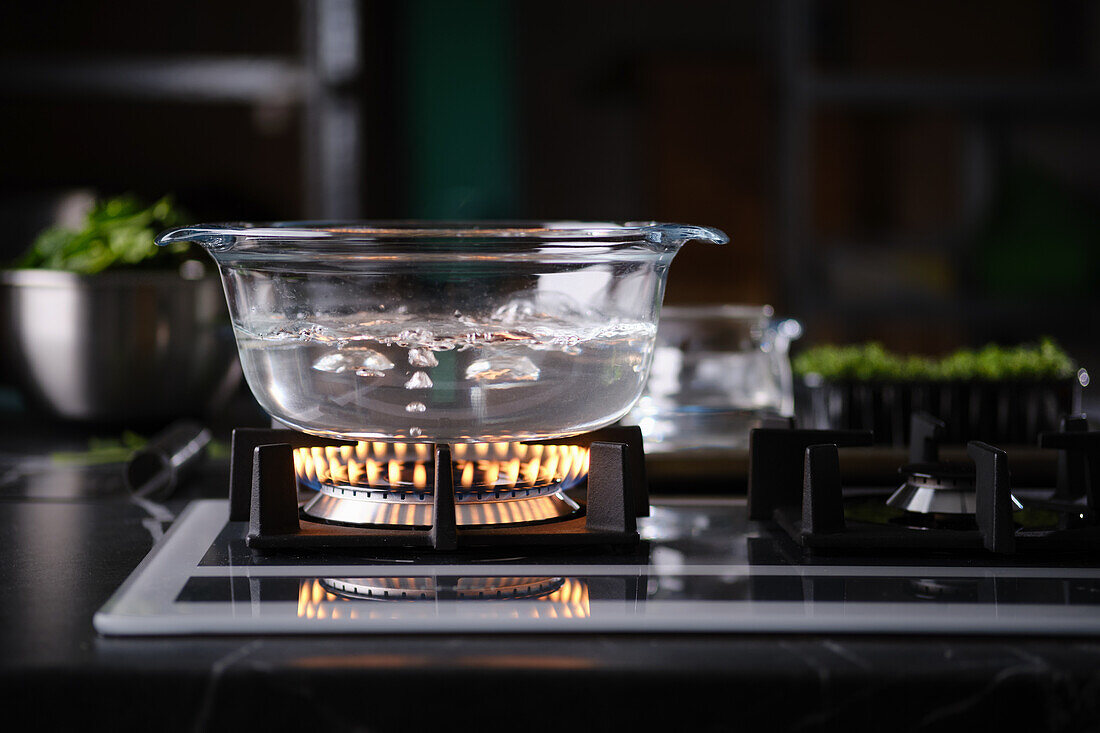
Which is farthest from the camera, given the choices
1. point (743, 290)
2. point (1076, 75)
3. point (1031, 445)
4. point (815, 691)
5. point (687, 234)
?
point (743, 290)

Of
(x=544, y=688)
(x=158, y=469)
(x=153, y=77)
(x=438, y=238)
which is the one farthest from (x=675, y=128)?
(x=544, y=688)

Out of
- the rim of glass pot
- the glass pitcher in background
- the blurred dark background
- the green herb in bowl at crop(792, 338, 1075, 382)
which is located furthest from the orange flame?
the blurred dark background

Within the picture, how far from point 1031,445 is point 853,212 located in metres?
2.02

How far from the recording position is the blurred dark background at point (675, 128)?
249cm

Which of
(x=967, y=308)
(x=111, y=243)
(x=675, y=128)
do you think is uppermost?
(x=675, y=128)

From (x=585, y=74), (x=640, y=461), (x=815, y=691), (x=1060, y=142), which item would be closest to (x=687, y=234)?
(x=640, y=461)

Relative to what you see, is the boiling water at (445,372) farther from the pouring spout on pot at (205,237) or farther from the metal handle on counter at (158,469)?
the metal handle on counter at (158,469)

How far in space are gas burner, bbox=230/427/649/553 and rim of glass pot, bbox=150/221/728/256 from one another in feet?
0.39

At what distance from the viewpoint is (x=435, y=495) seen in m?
0.60

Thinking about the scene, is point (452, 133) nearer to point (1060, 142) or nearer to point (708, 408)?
point (1060, 142)

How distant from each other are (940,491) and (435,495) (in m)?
0.31

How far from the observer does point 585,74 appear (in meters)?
2.84

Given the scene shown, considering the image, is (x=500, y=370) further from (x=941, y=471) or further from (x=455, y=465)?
(x=941, y=471)

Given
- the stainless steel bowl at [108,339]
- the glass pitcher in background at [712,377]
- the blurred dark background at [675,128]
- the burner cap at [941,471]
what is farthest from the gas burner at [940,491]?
the blurred dark background at [675,128]
